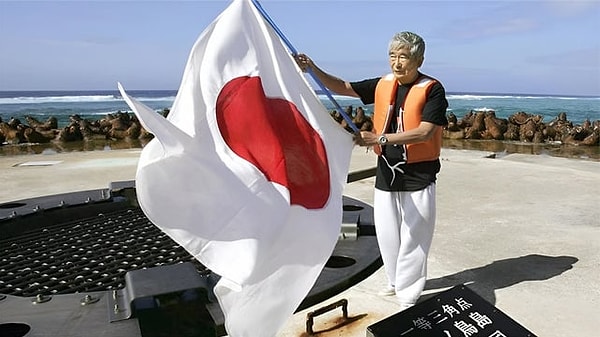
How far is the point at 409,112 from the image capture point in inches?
116

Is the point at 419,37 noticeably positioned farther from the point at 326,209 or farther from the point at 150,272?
the point at 150,272

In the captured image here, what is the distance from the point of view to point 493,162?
8.59 metres

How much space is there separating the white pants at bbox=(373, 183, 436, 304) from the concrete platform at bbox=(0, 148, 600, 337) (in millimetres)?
149

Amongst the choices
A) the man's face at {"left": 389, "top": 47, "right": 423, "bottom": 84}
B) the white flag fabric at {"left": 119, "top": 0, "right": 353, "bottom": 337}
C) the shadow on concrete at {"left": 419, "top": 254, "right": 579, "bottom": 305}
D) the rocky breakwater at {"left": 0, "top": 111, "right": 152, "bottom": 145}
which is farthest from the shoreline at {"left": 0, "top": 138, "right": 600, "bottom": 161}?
the white flag fabric at {"left": 119, "top": 0, "right": 353, "bottom": 337}

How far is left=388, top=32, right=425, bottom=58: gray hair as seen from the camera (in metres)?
2.81

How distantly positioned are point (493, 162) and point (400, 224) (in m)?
5.89

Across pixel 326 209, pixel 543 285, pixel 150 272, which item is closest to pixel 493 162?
pixel 543 285

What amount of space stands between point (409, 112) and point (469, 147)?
10938 millimetres

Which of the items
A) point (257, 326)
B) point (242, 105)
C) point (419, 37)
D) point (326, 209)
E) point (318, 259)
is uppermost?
point (419, 37)

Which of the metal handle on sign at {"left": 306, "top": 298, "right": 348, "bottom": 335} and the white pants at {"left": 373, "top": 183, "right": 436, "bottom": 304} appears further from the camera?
the white pants at {"left": 373, "top": 183, "right": 436, "bottom": 304}

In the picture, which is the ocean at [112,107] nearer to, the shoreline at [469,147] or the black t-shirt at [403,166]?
the shoreline at [469,147]

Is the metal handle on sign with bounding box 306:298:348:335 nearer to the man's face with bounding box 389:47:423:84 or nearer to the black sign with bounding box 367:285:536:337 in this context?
the black sign with bounding box 367:285:536:337

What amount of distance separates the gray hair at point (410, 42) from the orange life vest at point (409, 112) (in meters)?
0.18

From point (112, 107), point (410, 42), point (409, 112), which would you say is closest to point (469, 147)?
point (409, 112)
